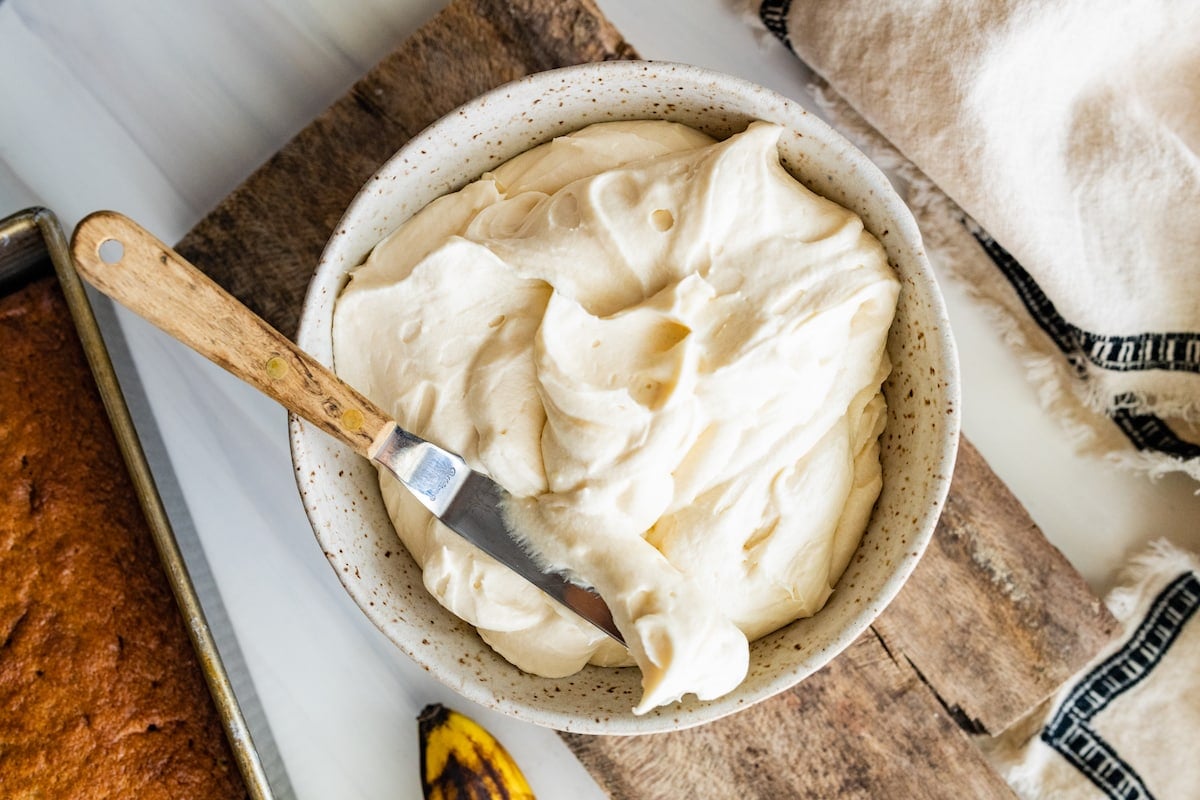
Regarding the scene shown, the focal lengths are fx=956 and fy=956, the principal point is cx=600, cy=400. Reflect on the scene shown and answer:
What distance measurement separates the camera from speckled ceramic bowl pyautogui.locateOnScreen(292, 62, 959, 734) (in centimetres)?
115

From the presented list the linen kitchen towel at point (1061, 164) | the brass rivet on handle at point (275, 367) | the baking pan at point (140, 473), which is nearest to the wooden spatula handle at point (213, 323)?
the brass rivet on handle at point (275, 367)

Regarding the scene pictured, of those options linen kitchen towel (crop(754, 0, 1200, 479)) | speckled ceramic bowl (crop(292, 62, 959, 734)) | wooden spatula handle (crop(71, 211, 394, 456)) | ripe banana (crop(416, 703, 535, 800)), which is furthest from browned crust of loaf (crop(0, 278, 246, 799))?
linen kitchen towel (crop(754, 0, 1200, 479))

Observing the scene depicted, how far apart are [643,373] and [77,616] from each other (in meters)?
0.97

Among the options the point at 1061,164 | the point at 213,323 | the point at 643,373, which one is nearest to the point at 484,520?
the point at 643,373

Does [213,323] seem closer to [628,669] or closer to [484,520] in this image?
[484,520]

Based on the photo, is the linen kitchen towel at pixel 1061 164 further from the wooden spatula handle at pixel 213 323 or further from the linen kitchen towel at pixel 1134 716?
the wooden spatula handle at pixel 213 323

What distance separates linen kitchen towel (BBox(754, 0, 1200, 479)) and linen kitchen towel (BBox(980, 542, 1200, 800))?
233 mm

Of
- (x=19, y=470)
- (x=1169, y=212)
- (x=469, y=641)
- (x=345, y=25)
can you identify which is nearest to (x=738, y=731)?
(x=469, y=641)

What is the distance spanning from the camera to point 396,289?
115 centimetres

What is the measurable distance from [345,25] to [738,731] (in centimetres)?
127

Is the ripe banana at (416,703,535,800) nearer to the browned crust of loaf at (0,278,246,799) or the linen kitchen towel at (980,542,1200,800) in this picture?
the browned crust of loaf at (0,278,246,799)

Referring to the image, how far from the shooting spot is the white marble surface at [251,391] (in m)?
1.54

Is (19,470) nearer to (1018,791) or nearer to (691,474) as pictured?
(691,474)

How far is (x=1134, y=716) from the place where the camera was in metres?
1.59
